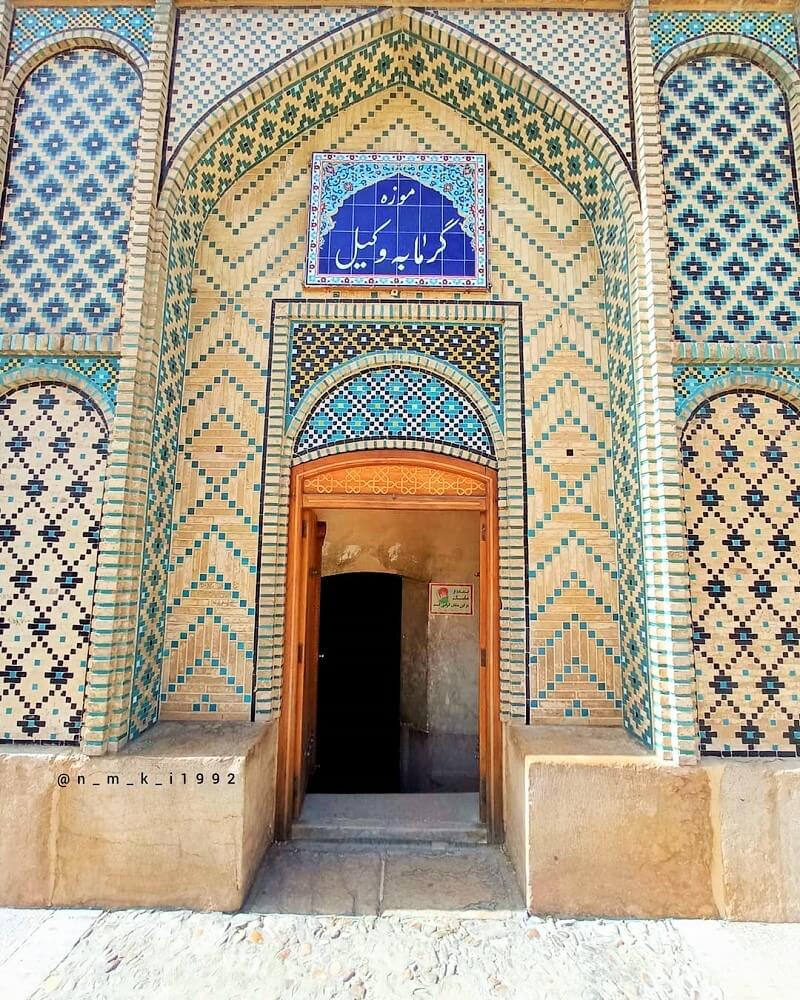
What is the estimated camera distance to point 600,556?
139 inches

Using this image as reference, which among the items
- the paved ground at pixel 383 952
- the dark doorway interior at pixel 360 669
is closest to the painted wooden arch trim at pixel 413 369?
the paved ground at pixel 383 952

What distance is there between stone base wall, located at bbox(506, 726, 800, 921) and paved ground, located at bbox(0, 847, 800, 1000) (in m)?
0.10

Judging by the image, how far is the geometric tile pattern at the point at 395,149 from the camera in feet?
11.4

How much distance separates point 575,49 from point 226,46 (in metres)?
2.12

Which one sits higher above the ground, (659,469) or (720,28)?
(720,28)

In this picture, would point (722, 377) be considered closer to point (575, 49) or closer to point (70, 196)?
point (575, 49)

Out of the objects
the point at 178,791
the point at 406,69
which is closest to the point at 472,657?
the point at 178,791

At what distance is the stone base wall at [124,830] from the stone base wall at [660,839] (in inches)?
58.9

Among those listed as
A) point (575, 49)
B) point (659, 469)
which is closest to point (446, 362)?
point (659, 469)

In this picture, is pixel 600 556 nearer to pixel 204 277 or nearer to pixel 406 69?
pixel 204 277

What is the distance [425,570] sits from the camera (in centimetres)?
610

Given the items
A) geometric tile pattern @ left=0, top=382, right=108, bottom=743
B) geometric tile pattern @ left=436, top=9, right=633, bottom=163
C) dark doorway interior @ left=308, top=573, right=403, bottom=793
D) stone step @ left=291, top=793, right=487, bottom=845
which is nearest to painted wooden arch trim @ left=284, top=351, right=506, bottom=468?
geometric tile pattern @ left=0, top=382, right=108, bottom=743

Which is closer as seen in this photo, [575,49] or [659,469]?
[659,469]

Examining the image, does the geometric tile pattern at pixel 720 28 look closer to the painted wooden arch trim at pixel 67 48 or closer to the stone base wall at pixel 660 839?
the painted wooden arch trim at pixel 67 48
